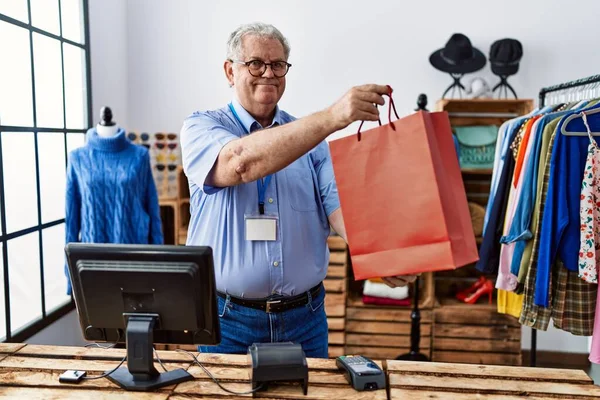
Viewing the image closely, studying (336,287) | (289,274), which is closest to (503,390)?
(289,274)

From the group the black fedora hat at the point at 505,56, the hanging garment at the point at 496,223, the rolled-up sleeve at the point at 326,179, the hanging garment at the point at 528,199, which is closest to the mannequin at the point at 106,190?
the rolled-up sleeve at the point at 326,179

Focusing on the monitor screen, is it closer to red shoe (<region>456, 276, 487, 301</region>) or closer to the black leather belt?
the black leather belt

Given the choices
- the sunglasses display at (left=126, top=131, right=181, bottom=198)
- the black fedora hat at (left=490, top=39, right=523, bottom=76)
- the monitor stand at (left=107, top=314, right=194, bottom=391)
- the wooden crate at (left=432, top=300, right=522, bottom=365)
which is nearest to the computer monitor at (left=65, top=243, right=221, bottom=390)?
the monitor stand at (left=107, top=314, right=194, bottom=391)

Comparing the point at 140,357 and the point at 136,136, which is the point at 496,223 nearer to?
the point at 140,357

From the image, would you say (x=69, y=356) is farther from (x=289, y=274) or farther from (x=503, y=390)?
(x=503, y=390)

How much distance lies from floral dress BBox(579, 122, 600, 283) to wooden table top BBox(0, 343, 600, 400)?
88cm

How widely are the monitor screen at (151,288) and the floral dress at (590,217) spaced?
1614mm

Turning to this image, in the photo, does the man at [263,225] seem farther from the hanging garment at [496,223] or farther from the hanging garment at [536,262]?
the hanging garment at [496,223]

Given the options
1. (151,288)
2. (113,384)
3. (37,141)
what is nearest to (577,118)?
(151,288)

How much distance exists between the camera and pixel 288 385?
51.8 inches

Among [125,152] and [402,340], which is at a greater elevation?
[125,152]

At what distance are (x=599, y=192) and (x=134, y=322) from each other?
193cm

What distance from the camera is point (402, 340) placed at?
11.4 ft

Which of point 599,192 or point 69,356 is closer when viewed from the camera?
point 69,356
